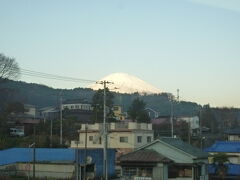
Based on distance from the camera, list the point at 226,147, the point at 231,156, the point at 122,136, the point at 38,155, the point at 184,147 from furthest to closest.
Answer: the point at 122,136, the point at 226,147, the point at 231,156, the point at 38,155, the point at 184,147

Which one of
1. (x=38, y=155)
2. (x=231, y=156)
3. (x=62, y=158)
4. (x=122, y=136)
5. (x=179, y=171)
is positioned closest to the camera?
(x=179, y=171)

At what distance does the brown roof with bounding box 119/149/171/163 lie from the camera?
33156mm

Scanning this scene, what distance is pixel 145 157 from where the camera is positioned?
111 ft

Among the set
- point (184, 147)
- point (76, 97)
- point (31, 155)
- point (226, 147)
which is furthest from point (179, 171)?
point (76, 97)

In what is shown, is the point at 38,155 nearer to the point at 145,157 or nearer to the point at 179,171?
the point at 145,157

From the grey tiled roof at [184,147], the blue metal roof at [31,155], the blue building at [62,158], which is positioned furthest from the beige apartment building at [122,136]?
the grey tiled roof at [184,147]

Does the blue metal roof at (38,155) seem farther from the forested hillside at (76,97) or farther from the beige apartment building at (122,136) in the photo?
the forested hillside at (76,97)

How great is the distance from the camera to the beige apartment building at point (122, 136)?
53062mm

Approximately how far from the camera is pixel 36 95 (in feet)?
472

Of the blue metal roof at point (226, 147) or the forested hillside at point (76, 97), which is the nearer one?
the blue metal roof at point (226, 147)

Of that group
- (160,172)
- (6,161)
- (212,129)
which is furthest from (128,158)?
(212,129)

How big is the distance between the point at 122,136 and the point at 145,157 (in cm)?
2018

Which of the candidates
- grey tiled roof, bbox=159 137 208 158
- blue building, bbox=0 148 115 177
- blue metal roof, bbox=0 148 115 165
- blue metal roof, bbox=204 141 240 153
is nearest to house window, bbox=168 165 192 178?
grey tiled roof, bbox=159 137 208 158

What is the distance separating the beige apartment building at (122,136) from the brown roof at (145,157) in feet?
59.6
